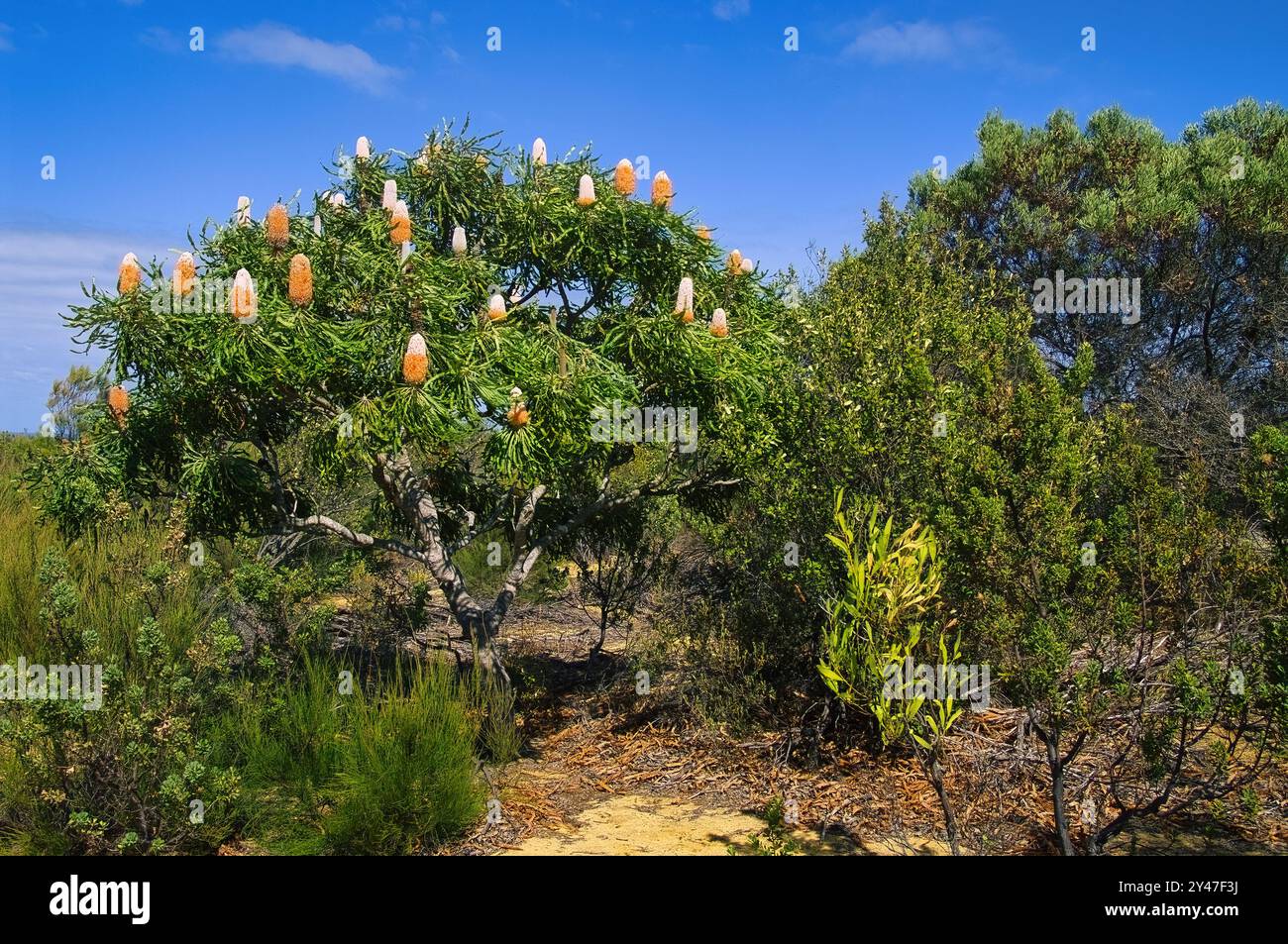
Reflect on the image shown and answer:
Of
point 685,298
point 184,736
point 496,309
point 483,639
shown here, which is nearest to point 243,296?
point 496,309

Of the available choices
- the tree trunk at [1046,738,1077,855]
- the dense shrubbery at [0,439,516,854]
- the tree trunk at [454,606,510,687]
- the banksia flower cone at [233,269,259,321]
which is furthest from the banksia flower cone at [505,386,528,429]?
the tree trunk at [1046,738,1077,855]

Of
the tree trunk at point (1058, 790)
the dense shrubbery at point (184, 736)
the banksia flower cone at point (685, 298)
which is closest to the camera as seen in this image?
the tree trunk at point (1058, 790)

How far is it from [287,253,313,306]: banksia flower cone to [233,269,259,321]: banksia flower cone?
0.71 ft

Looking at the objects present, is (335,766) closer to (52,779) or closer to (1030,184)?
(52,779)

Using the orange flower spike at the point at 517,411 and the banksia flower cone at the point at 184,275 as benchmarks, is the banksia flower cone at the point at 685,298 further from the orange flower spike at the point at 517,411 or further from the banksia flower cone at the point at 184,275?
the banksia flower cone at the point at 184,275

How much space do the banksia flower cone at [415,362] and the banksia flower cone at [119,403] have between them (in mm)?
2115

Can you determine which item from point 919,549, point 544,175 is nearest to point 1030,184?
point 544,175

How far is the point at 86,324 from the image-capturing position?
5.45 metres

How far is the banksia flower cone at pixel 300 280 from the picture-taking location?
17.4ft

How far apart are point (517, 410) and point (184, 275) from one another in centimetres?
188

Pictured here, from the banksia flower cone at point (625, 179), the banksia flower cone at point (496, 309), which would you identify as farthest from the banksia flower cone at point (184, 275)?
the banksia flower cone at point (625, 179)

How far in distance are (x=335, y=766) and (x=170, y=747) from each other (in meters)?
0.90

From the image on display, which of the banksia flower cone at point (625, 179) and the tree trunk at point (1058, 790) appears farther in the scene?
the banksia flower cone at point (625, 179)

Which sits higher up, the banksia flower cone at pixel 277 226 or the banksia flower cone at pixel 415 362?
the banksia flower cone at pixel 277 226
